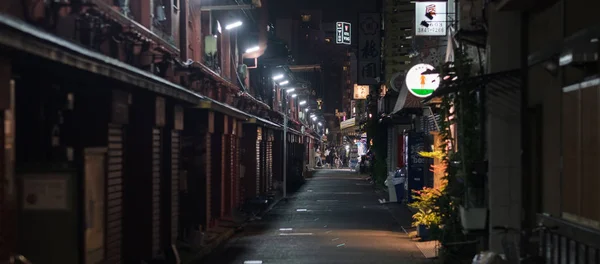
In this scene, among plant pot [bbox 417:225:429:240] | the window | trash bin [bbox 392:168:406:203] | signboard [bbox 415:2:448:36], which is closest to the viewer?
the window

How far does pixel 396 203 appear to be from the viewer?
2938 cm

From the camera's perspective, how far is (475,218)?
36.8 feet

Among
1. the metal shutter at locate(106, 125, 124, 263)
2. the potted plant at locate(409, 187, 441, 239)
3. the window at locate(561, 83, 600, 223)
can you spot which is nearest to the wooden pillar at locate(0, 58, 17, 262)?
the metal shutter at locate(106, 125, 124, 263)

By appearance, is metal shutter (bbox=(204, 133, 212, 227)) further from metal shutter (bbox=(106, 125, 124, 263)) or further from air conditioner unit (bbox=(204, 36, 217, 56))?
metal shutter (bbox=(106, 125, 124, 263))

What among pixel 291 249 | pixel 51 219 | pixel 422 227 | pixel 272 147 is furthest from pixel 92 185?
pixel 272 147

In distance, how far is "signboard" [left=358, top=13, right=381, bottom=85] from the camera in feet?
117

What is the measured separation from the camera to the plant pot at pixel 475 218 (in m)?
11.2

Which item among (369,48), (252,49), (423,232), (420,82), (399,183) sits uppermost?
(369,48)

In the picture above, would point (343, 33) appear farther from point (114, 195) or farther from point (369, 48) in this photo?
point (114, 195)

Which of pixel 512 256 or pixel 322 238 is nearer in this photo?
pixel 512 256

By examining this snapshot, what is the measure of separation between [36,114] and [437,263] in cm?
816

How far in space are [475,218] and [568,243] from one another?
2882 mm

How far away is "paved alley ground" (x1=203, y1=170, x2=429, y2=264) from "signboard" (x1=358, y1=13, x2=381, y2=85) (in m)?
9.56

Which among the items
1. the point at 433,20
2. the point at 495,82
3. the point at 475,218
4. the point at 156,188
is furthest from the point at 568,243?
the point at 433,20
